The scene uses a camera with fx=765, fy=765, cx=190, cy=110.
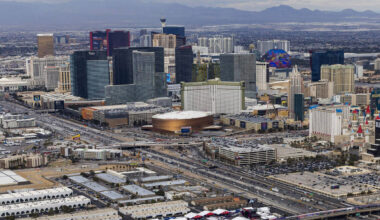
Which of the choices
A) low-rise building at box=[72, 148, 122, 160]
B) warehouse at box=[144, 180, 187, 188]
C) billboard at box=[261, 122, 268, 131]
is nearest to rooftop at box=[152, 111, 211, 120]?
billboard at box=[261, 122, 268, 131]

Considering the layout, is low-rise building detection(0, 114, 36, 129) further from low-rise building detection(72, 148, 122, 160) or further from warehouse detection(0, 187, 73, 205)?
warehouse detection(0, 187, 73, 205)

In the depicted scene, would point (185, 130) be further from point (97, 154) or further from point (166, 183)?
point (166, 183)

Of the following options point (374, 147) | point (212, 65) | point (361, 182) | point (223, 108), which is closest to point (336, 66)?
point (212, 65)

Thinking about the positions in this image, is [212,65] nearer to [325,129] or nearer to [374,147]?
[325,129]

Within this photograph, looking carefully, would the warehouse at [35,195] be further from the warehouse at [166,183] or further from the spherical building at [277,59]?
the spherical building at [277,59]

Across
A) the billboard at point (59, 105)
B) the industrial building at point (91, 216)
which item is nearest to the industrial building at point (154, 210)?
the industrial building at point (91, 216)
